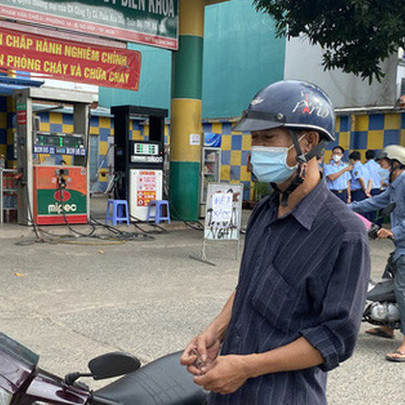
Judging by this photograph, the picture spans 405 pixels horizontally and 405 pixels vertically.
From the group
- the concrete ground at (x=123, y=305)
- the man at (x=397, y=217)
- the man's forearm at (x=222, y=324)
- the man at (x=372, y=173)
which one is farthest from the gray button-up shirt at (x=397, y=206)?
the man at (x=372, y=173)

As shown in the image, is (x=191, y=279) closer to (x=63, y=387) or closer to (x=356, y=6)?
(x=356, y=6)

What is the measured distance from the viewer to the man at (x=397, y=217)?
4.35m

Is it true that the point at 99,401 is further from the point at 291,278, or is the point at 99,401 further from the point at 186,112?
the point at 186,112

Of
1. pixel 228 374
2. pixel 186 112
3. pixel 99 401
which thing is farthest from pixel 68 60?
pixel 228 374

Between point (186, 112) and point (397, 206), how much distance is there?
7.55 meters

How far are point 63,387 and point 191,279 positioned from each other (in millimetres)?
5094

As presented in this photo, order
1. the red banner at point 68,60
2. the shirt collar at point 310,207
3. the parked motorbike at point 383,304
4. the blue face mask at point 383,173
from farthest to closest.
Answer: the blue face mask at point 383,173, the red banner at point 68,60, the parked motorbike at point 383,304, the shirt collar at point 310,207

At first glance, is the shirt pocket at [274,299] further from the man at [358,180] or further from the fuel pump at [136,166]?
the man at [358,180]

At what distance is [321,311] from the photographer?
1.57 meters

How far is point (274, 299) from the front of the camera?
1.59 m

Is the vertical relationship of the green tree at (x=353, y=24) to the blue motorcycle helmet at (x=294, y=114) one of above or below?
above

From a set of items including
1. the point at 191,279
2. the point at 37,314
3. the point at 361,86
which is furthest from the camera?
the point at 361,86

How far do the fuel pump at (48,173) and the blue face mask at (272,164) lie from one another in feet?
27.8

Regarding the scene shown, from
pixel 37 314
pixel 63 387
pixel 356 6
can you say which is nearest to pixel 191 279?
pixel 37 314
